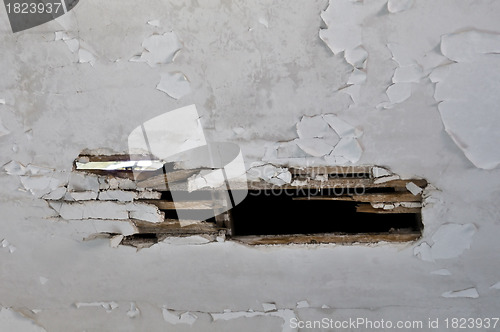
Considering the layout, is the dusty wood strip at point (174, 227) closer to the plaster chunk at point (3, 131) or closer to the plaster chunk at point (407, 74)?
the plaster chunk at point (3, 131)

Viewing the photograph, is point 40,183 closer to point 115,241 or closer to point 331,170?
point 115,241

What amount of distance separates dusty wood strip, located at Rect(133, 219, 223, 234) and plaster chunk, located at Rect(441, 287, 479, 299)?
3.36ft

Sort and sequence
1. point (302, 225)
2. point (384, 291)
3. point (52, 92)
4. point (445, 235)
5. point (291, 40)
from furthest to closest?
point (302, 225)
point (384, 291)
point (445, 235)
point (52, 92)
point (291, 40)

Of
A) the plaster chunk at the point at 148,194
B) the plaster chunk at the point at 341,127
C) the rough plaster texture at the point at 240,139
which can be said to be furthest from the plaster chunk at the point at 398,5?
the plaster chunk at the point at 148,194

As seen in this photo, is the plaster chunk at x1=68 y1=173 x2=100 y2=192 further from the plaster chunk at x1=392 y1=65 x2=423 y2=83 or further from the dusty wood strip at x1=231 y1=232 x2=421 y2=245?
the plaster chunk at x1=392 y1=65 x2=423 y2=83

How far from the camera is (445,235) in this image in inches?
67.9

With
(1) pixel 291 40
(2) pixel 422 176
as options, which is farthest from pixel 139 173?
(2) pixel 422 176

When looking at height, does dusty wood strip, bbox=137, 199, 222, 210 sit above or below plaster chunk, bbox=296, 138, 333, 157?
below

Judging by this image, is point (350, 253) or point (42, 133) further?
point (350, 253)

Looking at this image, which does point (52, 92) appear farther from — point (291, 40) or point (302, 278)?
point (302, 278)

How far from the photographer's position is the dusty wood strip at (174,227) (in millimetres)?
1849

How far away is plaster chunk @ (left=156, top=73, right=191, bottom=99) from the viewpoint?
1.55 m

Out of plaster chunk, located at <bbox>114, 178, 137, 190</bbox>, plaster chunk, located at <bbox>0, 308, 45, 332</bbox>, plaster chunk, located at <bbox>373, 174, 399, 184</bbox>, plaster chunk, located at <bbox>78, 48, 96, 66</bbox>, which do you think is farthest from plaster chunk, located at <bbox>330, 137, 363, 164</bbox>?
plaster chunk, located at <bbox>0, 308, 45, 332</bbox>

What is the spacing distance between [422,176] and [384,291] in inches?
22.1
